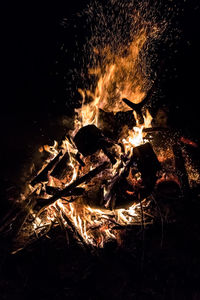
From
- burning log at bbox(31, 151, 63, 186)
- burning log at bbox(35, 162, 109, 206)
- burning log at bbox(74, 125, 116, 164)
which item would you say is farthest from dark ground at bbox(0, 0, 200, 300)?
burning log at bbox(74, 125, 116, 164)

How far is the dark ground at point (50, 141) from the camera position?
5.22ft

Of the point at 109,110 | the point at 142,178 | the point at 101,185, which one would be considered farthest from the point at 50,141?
the point at 142,178

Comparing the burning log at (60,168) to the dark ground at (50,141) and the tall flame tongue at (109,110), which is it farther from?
the dark ground at (50,141)

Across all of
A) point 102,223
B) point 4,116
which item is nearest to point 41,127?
point 4,116

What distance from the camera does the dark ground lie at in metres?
1.59

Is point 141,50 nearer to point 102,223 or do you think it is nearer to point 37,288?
point 102,223

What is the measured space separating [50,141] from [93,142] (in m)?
1.87

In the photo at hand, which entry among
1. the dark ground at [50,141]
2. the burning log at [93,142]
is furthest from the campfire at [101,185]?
the dark ground at [50,141]

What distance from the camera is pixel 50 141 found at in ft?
12.0

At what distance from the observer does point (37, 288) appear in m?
1.59

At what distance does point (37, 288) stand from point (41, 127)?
2926 mm

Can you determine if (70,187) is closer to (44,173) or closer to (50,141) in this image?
(44,173)

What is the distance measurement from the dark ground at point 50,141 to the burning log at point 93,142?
109cm

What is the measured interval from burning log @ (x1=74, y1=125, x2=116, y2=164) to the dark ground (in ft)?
3.57
